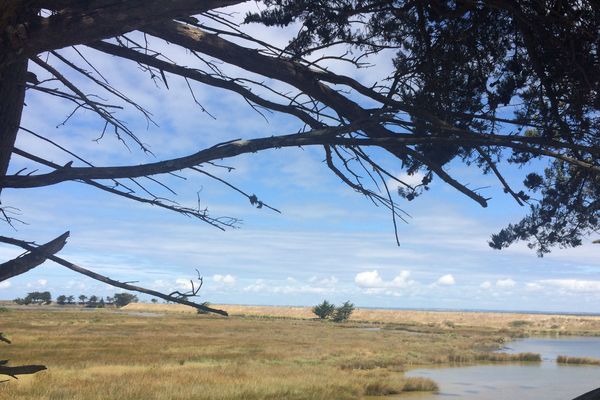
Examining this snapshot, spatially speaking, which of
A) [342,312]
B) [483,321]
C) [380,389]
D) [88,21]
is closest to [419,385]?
[380,389]

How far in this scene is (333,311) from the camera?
3782 inches

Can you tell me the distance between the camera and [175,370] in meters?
23.3

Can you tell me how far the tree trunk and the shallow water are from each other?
21.7 metres

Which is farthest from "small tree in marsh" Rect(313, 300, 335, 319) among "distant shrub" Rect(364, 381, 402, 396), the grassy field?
"distant shrub" Rect(364, 381, 402, 396)

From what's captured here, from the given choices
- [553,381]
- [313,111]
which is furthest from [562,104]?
[553,381]

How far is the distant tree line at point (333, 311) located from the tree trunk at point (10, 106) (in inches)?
3640

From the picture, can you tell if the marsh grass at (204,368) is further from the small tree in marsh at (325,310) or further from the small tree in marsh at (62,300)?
the small tree in marsh at (62,300)

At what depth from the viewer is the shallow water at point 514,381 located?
23.3 meters

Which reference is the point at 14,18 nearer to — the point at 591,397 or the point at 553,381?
the point at 591,397

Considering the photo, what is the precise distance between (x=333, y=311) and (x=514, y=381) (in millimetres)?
69111

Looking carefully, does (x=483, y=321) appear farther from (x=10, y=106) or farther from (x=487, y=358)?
(x=10, y=106)

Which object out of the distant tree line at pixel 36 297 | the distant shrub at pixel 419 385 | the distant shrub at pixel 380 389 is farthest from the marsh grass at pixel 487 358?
→ the distant tree line at pixel 36 297

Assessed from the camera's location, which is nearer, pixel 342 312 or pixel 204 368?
pixel 204 368

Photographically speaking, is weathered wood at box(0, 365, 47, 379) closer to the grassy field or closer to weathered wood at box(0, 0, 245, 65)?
weathered wood at box(0, 0, 245, 65)
